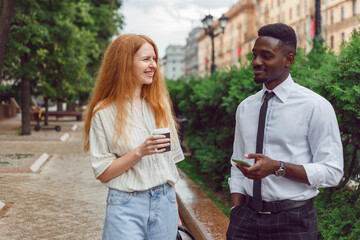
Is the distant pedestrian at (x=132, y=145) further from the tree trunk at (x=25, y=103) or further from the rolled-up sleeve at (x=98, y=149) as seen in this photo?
the tree trunk at (x=25, y=103)

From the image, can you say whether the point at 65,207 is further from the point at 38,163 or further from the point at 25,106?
the point at 25,106

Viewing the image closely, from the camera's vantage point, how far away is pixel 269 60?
253 cm

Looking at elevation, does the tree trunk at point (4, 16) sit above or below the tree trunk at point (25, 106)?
above

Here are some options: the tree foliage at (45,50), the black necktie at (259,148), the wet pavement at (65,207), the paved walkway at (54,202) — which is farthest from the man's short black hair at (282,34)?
the tree foliage at (45,50)

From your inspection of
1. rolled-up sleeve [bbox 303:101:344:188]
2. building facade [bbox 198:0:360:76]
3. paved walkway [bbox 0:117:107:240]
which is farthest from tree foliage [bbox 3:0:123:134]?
building facade [bbox 198:0:360:76]

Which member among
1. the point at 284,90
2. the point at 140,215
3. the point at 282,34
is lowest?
the point at 140,215

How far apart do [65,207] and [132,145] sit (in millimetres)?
4620

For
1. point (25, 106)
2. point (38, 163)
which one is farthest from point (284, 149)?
point (25, 106)

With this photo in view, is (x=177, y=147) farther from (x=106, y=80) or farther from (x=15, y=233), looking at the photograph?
(x=15, y=233)

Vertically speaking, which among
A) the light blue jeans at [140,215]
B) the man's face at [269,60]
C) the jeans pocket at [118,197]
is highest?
the man's face at [269,60]

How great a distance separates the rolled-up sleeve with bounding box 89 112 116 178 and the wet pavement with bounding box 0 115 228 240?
106 inches

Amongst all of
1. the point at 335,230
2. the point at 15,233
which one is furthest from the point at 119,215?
the point at 15,233

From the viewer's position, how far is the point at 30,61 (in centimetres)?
1778

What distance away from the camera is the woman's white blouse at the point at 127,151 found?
277cm
